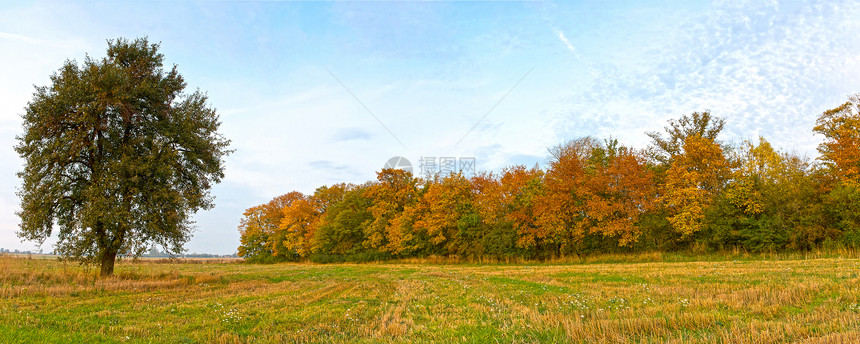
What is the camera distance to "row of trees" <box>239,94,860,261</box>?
33156mm

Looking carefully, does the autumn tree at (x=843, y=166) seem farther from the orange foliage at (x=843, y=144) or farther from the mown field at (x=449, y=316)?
the mown field at (x=449, y=316)

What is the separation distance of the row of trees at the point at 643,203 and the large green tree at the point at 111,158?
32736 millimetres

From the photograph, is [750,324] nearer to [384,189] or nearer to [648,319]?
[648,319]

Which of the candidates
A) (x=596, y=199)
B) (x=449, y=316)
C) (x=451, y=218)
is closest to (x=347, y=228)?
(x=451, y=218)

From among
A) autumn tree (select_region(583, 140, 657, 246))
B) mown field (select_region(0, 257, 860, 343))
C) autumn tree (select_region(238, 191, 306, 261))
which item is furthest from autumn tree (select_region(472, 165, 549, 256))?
autumn tree (select_region(238, 191, 306, 261))

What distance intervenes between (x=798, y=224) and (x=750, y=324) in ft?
119

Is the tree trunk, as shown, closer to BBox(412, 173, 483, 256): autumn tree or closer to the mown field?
the mown field

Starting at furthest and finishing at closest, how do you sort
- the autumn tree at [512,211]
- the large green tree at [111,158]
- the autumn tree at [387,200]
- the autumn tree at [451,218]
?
the autumn tree at [387,200], the autumn tree at [451,218], the autumn tree at [512,211], the large green tree at [111,158]

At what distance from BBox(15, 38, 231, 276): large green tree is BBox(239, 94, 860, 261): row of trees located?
107 ft

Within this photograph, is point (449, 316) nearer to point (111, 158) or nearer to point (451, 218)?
point (111, 158)

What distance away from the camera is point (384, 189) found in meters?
60.2

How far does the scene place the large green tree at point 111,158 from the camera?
1917 centimetres

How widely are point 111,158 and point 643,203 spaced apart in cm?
4269

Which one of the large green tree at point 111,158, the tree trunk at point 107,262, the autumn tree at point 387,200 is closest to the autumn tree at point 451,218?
the autumn tree at point 387,200
